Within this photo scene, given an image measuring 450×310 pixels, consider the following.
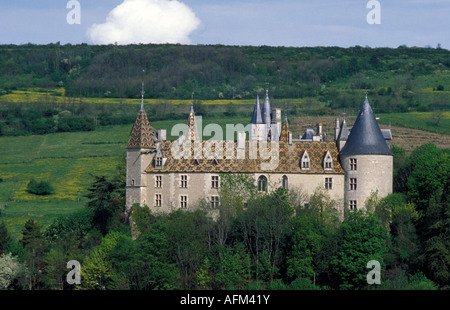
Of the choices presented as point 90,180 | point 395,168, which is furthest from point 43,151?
point 395,168

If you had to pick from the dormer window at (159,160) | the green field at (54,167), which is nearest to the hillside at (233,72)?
the green field at (54,167)

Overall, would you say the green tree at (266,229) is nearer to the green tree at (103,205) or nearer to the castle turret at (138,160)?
the castle turret at (138,160)

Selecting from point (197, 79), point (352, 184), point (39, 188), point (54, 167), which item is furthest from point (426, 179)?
point (197, 79)

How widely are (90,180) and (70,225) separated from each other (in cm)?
2578

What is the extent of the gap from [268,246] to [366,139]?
12451 millimetres

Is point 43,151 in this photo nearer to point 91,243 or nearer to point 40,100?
point 40,100

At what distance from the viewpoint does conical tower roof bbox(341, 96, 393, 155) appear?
2640 inches

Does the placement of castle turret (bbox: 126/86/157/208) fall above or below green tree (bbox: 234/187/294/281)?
above

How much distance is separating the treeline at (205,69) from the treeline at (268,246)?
70636mm

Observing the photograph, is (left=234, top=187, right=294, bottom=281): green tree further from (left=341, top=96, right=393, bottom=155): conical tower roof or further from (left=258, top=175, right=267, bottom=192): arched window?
(left=341, top=96, right=393, bottom=155): conical tower roof

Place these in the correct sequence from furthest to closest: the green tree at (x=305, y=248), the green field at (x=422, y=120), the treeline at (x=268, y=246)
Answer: the green field at (x=422, y=120) < the green tree at (x=305, y=248) < the treeline at (x=268, y=246)

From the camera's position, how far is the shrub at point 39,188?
316 ft

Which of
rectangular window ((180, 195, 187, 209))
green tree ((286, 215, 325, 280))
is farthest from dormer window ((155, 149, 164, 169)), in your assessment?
green tree ((286, 215, 325, 280))

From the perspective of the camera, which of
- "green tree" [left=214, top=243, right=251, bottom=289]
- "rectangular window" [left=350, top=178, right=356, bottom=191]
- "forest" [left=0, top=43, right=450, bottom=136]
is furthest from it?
"forest" [left=0, top=43, right=450, bottom=136]
